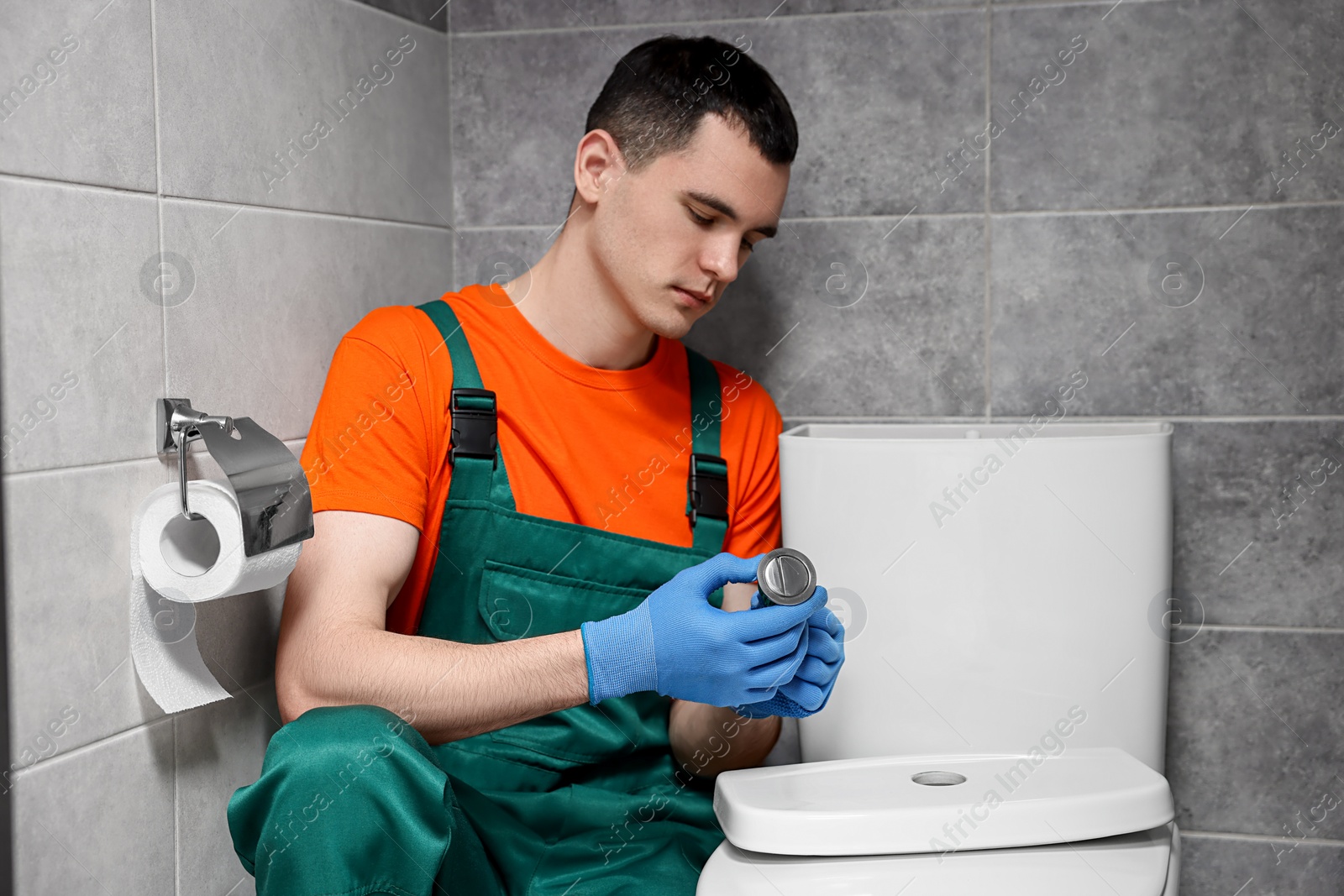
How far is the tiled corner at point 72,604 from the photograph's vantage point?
85 centimetres

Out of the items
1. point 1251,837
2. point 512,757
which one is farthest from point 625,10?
point 1251,837

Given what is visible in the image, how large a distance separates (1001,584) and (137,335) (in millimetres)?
903

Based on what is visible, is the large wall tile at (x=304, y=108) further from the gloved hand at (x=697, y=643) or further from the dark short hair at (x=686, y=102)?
the gloved hand at (x=697, y=643)

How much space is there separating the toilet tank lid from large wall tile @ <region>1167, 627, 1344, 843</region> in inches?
18.1

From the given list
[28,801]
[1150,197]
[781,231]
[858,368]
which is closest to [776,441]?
[858,368]

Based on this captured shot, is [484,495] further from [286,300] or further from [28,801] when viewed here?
[28,801]

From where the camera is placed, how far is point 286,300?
1.19m

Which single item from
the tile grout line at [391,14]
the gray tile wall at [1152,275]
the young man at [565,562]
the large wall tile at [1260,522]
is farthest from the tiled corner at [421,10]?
the large wall tile at [1260,522]

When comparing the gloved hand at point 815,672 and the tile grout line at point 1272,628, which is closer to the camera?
the gloved hand at point 815,672

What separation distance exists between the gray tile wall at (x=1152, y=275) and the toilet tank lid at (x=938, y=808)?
1.67ft

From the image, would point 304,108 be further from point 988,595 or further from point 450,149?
point 988,595

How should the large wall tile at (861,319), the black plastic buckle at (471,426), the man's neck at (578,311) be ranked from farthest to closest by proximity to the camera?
the large wall tile at (861,319)
the man's neck at (578,311)
the black plastic buckle at (471,426)

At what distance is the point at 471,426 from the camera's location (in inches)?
45.3

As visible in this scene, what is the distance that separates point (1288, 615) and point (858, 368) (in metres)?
0.65
